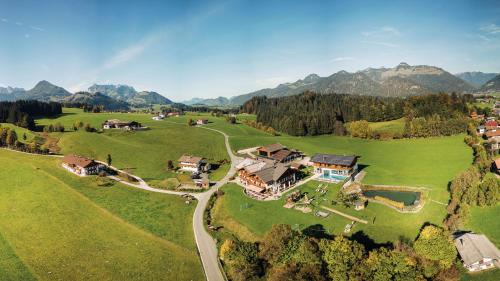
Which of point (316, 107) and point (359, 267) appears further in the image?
point (316, 107)

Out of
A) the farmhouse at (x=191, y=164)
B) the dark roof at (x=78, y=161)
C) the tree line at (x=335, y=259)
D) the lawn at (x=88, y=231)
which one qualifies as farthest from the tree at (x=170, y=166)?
the tree line at (x=335, y=259)

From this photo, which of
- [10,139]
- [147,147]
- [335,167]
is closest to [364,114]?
[335,167]

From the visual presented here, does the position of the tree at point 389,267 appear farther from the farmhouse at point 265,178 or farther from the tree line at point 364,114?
the tree line at point 364,114

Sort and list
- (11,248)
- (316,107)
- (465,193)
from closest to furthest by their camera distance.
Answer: (11,248)
(465,193)
(316,107)

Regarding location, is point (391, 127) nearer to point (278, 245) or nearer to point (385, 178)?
point (385, 178)

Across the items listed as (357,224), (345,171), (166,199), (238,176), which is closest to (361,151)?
(345,171)

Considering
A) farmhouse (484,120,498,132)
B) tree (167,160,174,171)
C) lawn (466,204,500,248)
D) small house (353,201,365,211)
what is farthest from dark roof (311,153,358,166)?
farmhouse (484,120,498,132)

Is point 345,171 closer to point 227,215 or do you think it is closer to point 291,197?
point 291,197
